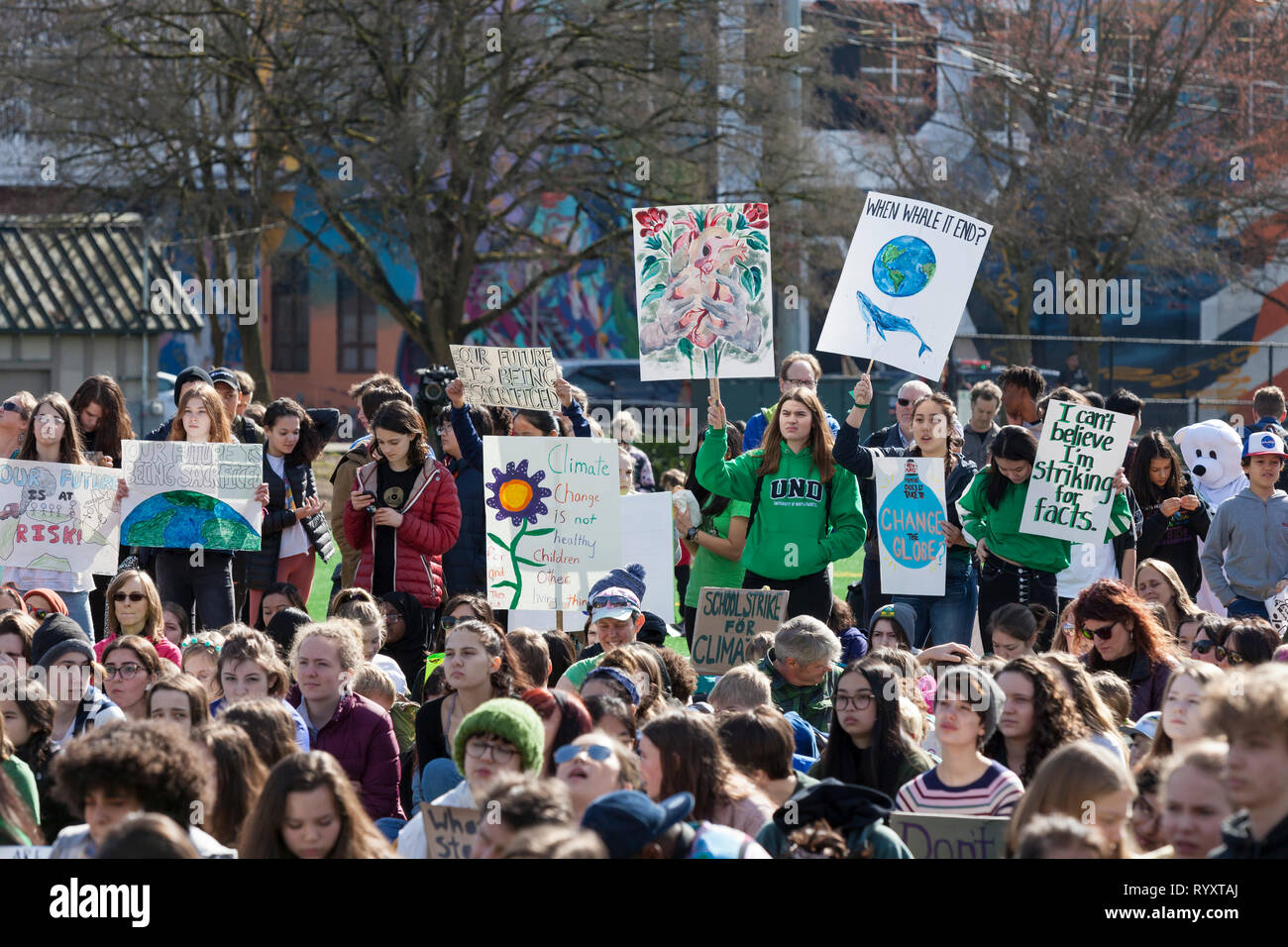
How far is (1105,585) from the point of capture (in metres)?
7.20

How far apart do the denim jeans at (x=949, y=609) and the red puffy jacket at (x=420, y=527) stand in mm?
2564

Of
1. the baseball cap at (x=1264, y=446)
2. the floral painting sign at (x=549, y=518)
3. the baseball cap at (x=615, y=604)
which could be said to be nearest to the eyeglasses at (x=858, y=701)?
the baseball cap at (x=615, y=604)

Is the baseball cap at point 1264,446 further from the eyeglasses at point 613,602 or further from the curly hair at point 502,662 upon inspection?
the curly hair at point 502,662

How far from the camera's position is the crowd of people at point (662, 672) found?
439 centimetres

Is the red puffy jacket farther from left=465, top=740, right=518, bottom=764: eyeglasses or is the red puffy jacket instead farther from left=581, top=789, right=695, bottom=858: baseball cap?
left=581, top=789, right=695, bottom=858: baseball cap

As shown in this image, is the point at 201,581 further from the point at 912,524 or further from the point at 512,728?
the point at 512,728

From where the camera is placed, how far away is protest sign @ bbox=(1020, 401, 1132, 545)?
8.74 metres

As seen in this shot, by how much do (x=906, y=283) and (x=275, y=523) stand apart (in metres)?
3.93

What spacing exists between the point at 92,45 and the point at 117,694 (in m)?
18.0

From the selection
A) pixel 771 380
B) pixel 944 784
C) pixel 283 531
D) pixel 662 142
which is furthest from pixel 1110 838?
pixel 662 142

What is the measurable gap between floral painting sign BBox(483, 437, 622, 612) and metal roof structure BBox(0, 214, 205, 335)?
1289cm

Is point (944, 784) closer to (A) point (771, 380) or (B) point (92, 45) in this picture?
(A) point (771, 380)

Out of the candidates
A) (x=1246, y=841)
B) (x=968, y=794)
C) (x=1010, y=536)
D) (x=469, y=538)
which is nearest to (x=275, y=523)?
(x=469, y=538)

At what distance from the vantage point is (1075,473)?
887 cm
